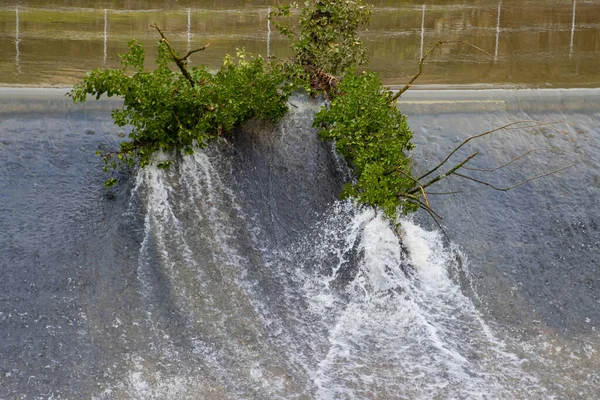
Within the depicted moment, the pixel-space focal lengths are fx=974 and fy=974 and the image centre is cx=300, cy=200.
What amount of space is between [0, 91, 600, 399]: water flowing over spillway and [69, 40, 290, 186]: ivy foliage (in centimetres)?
19

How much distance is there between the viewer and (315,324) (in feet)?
20.1

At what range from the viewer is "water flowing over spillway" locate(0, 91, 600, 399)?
18.9 feet

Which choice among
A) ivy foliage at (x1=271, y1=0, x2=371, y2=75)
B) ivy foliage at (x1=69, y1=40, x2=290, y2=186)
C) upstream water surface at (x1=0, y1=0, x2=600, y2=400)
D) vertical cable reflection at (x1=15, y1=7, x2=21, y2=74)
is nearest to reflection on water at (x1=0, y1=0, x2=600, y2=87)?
vertical cable reflection at (x1=15, y1=7, x2=21, y2=74)

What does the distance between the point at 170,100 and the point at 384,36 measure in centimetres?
512

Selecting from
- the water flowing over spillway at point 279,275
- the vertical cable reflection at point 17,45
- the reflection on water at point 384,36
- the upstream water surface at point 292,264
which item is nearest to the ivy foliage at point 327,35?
the upstream water surface at point 292,264

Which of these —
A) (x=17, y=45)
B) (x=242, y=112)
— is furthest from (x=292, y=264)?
(x=17, y=45)

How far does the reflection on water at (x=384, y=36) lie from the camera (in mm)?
9523

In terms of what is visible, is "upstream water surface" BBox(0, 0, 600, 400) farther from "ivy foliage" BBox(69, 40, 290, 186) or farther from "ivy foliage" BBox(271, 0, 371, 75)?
"ivy foliage" BBox(271, 0, 371, 75)

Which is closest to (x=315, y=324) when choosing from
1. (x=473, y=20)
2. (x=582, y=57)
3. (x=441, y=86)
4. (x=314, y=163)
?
(x=314, y=163)

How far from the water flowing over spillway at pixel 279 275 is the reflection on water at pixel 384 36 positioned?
151 cm

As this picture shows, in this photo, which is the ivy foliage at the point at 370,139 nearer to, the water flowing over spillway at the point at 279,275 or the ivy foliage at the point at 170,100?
the water flowing over spillway at the point at 279,275

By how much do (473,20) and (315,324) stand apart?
7677 millimetres

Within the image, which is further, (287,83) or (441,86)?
(441,86)

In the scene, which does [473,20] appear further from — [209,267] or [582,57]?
[209,267]
